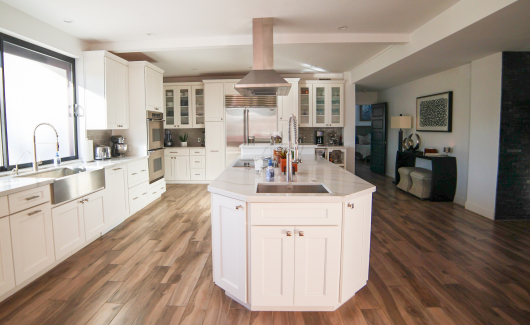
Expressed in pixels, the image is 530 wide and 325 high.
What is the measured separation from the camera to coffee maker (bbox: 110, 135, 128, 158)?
191 inches

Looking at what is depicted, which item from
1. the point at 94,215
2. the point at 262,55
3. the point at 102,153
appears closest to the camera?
the point at 94,215

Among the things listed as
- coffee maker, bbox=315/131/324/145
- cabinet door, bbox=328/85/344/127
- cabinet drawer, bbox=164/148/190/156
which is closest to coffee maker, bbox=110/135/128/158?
cabinet drawer, bbox=164/148/190/156

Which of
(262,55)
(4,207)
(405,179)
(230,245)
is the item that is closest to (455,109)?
(405,179)

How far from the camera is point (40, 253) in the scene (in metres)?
2.64

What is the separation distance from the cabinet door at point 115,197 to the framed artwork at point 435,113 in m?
5.61

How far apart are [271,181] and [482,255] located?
241cm

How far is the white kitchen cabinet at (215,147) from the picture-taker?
6.93m

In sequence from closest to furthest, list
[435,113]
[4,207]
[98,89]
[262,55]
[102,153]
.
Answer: [4,207] → [262,55] → [98,89] → [102,153] → [435,113]

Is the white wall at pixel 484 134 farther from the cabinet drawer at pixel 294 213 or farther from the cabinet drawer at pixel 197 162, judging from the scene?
the cabinet drawer at pixel 197 162

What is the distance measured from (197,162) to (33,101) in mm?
3707

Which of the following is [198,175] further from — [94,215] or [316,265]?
[316,265]

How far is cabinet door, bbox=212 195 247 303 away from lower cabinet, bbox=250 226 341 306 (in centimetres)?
9

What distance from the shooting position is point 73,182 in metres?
3.12

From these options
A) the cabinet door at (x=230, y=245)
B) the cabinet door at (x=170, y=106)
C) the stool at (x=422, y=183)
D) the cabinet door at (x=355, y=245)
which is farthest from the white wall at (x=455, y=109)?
the cabinet door at (x=170, y=106)
